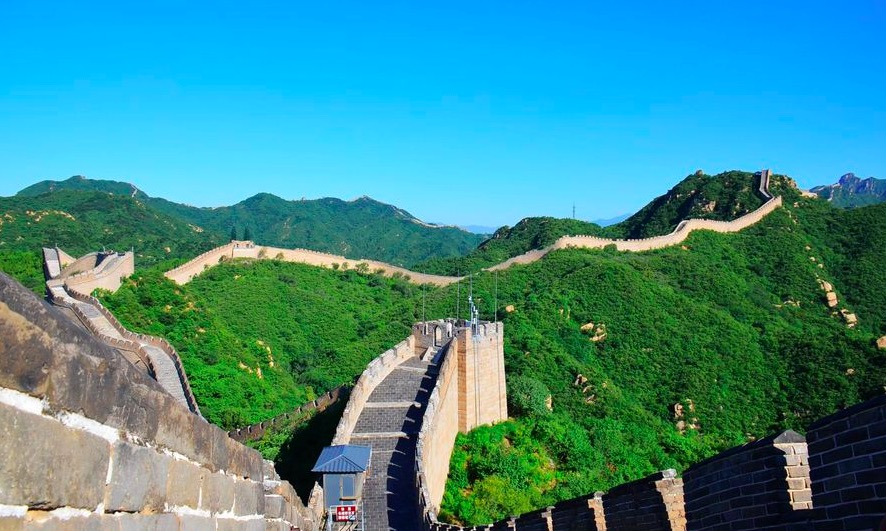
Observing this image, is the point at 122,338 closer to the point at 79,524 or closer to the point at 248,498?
the point at 248,498

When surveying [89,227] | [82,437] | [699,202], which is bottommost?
[82,437]

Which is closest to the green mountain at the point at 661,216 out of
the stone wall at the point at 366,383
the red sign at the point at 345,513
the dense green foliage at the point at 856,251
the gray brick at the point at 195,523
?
the dense green foliage at the point at 856,251

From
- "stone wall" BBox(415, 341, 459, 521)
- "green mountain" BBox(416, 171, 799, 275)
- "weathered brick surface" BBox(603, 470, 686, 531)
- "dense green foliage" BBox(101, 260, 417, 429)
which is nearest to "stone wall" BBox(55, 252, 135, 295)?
"dense green foliage" BBox(101, 260, 417, 429)

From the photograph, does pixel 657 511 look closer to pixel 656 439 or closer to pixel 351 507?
pixel 351 507

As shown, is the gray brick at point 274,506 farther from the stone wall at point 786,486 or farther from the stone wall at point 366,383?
the stone wall at point 366,383

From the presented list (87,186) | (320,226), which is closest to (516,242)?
(320,226)

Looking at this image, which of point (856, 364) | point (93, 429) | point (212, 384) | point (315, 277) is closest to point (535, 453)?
point (212, 384)

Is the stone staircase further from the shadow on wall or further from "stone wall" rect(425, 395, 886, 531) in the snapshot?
"stone wall" rect(425, 395, 886, 531)
